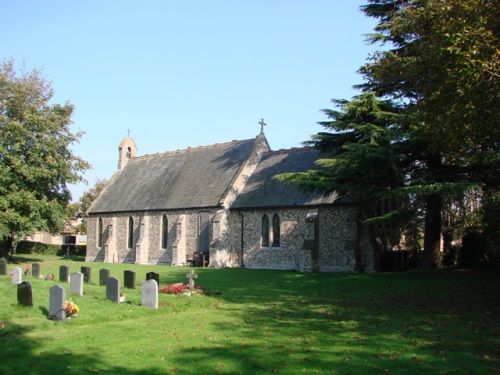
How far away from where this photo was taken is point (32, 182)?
100 feet

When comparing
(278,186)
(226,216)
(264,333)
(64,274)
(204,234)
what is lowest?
(264,333)

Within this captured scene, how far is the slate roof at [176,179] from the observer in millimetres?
33344

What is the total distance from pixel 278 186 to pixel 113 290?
1764cm

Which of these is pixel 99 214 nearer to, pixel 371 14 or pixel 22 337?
pixel 371 14

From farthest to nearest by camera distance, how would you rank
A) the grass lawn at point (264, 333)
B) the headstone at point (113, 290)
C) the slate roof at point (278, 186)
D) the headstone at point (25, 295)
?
the slate roof at point (278, 186) → the headstone at point (113, 290) → the headstone at point (25, 295) → the grass lawn at point (264, 333)

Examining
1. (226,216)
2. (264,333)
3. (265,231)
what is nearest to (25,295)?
(264,333)

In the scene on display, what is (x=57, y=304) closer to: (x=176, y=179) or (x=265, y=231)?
(x=265, y=231)

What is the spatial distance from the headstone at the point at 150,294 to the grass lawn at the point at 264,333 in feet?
1.02

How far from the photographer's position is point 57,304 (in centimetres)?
1156

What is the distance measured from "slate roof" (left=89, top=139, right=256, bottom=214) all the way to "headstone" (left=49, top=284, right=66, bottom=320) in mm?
19886

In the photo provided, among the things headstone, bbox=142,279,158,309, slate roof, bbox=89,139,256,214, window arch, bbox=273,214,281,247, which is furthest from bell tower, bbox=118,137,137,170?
headstone, bbox=142,279,158,309

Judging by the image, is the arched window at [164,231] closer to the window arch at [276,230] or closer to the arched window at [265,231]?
the arched window at [265,231]

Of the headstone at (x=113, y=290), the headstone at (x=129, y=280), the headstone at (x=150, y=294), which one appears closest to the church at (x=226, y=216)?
the headstone at (x=129, y=280)

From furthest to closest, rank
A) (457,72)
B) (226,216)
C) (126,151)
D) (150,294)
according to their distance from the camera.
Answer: (126,151) → (226,216) → (150,294) → (457,72)
